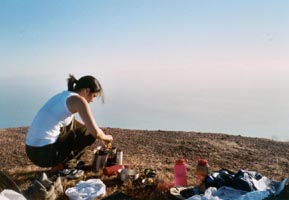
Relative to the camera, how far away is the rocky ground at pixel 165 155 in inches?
208

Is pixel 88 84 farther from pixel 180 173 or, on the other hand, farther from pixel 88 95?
pixel 180 173

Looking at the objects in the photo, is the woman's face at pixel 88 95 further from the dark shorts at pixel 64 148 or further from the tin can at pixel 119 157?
the tin can at pixel 119 157

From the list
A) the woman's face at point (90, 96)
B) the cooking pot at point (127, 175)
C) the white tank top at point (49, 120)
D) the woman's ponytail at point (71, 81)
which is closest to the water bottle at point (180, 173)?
the cooking pot at point (127, 175)

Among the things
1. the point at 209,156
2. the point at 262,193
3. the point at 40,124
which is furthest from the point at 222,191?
the point at 209,156

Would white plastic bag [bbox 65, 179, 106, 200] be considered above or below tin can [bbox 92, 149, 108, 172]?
below

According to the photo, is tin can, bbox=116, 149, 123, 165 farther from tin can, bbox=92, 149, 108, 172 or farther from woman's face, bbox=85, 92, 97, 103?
woman's face, bbox=85, 92, 97, 103

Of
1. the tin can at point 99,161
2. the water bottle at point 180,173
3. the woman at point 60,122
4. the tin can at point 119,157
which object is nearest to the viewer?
the water bottle at point 180,173

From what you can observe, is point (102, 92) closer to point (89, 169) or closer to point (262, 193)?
point (89, 169)

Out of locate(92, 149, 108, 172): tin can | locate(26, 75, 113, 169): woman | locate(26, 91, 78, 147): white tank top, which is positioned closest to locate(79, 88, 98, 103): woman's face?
locate(26, 75, 113, 169): woman

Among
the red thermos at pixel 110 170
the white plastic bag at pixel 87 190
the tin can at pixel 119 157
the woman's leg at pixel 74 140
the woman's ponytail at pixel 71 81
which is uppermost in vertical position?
the woman's ponytail at pixel 71 81

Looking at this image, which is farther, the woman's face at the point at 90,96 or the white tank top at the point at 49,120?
the woman's face at the point at 90,96

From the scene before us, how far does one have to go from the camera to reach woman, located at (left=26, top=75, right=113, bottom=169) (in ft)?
16.6

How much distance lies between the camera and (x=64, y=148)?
5508mm

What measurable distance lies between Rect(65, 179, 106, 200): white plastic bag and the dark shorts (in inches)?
29.1
